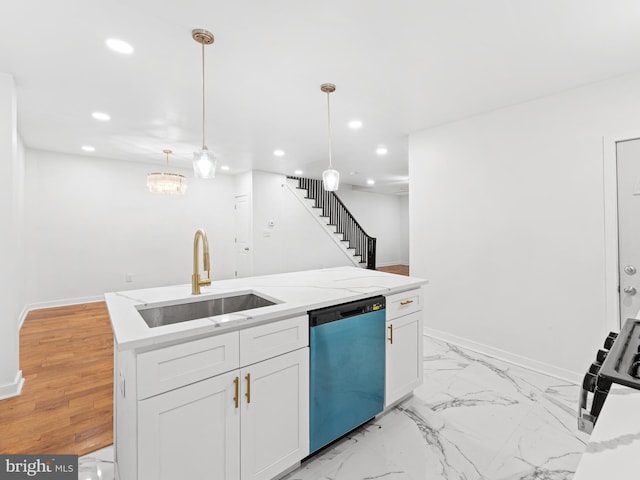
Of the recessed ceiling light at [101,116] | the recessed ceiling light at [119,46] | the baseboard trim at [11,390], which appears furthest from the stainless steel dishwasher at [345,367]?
the recessed ceiling light at [101,116]

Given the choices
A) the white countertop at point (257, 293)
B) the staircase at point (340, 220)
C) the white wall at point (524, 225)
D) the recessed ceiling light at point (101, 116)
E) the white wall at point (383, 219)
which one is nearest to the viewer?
the white countertop at point (257, 293)

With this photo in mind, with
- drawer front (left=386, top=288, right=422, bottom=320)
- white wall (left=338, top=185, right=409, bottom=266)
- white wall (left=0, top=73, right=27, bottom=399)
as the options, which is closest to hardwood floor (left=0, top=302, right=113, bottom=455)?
white wall (left=0, top=73, right=27, bottom=399)

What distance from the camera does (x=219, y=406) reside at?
1.34 m

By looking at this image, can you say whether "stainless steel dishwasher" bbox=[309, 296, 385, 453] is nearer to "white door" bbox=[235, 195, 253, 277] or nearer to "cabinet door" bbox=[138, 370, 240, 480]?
"cabinet door" bbox=[138, 370, 240, 480]

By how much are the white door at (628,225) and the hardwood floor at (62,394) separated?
3.84m

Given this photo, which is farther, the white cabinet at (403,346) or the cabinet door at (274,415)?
the white cabinet at (403,346)

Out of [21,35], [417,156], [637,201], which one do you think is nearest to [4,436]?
[21,35]

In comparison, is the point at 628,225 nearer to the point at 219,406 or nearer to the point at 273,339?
the point at 273,339

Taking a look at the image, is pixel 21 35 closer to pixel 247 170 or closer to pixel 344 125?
pixel 344 125

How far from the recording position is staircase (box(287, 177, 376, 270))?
752 cm

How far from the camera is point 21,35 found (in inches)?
76.8

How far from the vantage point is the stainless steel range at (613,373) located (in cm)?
80

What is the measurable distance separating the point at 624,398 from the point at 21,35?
3.37m

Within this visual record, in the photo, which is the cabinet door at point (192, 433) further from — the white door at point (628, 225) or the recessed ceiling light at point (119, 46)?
the white door at point (628, 225)
